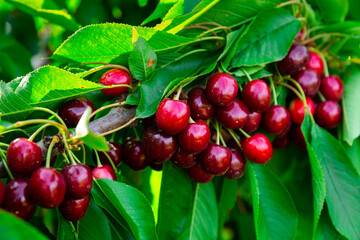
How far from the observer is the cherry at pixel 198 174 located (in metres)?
1.11

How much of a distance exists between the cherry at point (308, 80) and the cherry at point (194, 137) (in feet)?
1.61

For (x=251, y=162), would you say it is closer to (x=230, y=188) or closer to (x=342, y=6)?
(x=230, y=188)

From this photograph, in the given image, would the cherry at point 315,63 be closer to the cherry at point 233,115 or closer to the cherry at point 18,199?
the cherry at point 233,115

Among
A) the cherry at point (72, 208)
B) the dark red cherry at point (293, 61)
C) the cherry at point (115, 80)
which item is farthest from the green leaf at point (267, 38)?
the cherry at point (72, 208)

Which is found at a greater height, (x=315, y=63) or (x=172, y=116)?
(x=172, y=116)

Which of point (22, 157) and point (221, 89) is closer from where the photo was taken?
point (22, 157)

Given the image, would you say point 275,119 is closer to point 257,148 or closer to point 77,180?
point 257,148

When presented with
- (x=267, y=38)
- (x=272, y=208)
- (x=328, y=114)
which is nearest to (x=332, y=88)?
(x=328, y=114)

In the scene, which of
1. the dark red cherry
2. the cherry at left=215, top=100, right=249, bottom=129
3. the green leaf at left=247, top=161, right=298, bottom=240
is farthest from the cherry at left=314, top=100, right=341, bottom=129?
the cherry at left=215, top=100, right=249, bottom=129

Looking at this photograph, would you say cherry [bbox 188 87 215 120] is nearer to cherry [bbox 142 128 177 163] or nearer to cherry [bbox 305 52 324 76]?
cherry [bbox 142 128 177 163]

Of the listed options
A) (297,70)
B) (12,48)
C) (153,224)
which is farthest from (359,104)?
(12,48)

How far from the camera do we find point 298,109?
1.27 metres

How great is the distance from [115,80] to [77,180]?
307 mm

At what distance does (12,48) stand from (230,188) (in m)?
1.30
